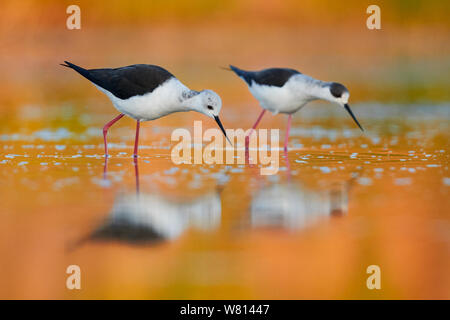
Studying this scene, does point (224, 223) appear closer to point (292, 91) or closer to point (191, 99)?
point (191, 99)

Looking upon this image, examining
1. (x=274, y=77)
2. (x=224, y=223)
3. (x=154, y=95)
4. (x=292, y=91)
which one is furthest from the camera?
(x=274, y=77)

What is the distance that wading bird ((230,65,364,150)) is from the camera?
9.23 m

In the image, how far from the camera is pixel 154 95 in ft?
26.9

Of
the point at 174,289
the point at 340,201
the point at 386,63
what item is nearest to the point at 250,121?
the point at 340,201

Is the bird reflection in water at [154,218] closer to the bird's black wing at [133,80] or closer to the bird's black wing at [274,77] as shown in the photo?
the bird's black wing at [133,80]

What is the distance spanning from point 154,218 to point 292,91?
13.8 feet

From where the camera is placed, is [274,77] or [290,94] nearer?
[290,94]

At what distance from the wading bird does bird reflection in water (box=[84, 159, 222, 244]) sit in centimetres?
315

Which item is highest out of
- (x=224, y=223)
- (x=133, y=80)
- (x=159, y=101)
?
(x=133, y=80)

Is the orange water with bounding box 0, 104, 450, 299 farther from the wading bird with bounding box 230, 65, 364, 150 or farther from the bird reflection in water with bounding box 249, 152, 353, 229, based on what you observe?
the wading bird with bounding box 230, 65, 364, 150

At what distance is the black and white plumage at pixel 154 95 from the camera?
26.9 feet

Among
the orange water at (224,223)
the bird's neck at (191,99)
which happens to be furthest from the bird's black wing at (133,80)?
the orange water at (224,223)

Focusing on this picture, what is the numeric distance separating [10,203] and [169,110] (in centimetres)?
275

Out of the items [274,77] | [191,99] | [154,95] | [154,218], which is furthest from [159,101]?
[154,218]
